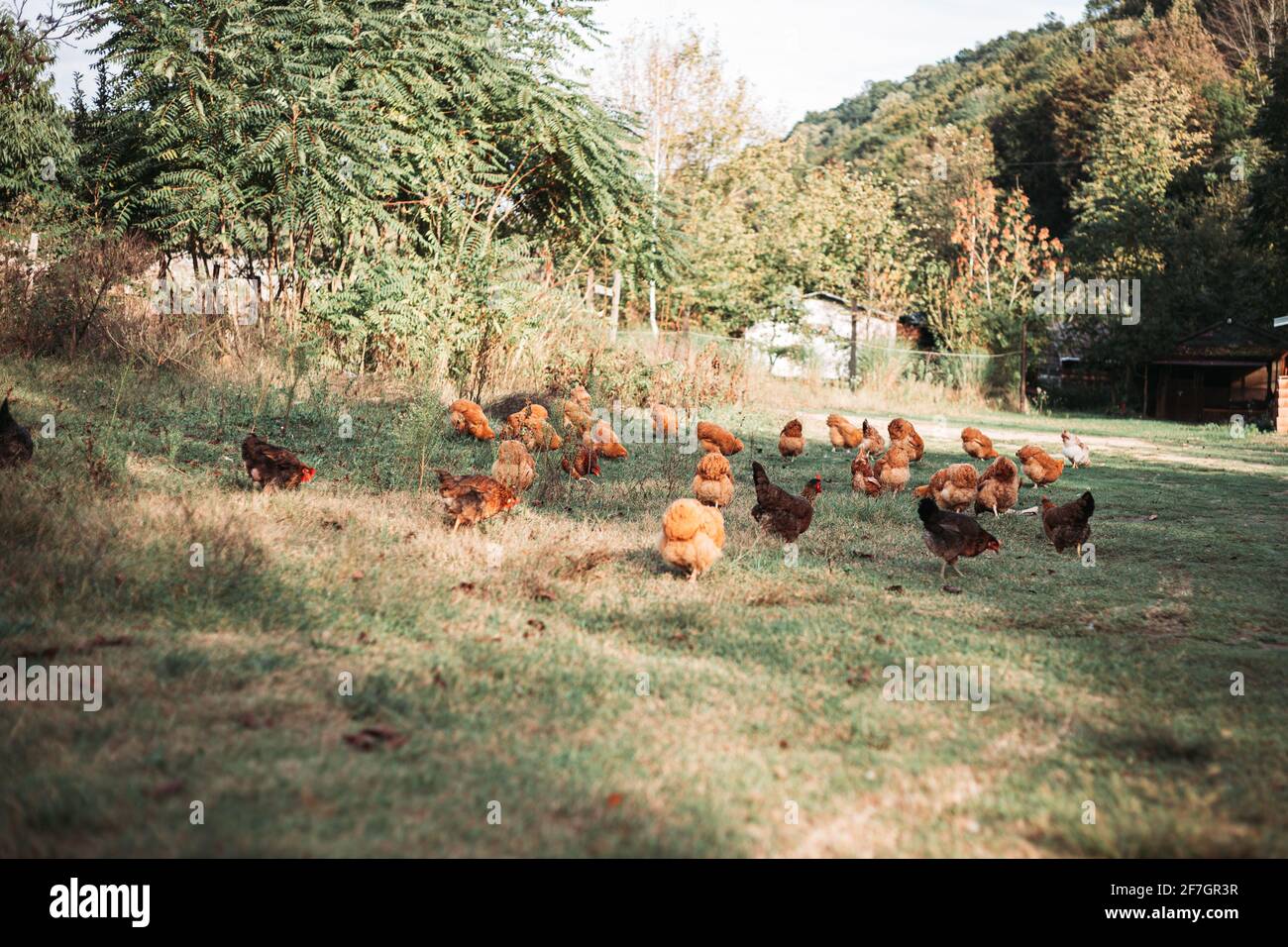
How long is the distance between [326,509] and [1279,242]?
21.3 m

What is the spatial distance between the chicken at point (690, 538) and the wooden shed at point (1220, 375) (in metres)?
20.5

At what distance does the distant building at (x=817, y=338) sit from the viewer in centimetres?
2484

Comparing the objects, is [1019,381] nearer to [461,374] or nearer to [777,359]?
[777,359]

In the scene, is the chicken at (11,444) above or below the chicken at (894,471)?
above

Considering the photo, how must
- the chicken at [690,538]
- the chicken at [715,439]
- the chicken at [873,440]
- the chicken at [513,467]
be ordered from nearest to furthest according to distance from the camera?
the chicken at [690,538] → the chicken at [513,467] → the chicken at [873,440] → the chicken at [715,439]

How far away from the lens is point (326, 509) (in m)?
6.54

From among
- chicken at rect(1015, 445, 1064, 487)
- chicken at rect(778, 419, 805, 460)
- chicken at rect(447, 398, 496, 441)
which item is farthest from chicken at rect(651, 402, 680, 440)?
chicken at rect(1015, 445, 1064, 487)

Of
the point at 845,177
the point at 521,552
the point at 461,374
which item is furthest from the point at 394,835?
the point at 845,177

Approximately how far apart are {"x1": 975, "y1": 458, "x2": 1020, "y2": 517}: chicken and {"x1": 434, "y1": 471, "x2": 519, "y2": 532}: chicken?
14.8ft

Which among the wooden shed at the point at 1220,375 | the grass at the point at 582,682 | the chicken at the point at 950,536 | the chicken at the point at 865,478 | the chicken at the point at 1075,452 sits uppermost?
the wooden shed at the point at 1220,375

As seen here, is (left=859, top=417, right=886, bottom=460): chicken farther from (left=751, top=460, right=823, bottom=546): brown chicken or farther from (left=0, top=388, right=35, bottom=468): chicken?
(left=0, top=388, right=35, bottom=468): chicken

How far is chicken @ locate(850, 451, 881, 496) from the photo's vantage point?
9.22m

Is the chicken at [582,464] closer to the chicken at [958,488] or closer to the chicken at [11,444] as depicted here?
the chicken at [958,488]

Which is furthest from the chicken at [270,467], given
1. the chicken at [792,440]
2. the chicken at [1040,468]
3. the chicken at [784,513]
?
the chicken at [1040,468]
